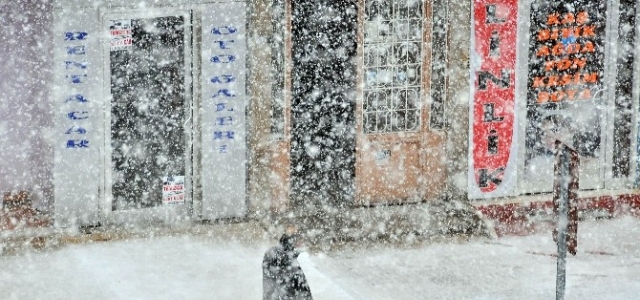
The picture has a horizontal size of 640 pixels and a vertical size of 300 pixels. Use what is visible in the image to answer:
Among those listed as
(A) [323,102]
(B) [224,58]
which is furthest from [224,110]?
(A) [323,102]

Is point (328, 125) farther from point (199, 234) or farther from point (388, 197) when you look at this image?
point (199, 234)

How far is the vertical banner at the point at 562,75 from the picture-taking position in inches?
565

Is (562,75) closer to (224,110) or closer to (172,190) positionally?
(224,110)

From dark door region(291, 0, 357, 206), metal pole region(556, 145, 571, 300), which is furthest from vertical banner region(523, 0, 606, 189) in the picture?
metal pole region(556, 145, 571, 300)

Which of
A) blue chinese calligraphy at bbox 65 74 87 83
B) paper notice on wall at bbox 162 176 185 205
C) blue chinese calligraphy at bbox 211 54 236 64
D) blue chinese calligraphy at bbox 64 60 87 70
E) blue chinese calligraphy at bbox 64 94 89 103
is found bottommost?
paper notice on wall at bbox 162 176 185 205

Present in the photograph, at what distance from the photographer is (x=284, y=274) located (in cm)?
938

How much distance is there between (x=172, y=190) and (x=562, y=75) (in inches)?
198

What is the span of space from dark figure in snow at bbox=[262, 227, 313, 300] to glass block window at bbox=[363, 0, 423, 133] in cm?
479

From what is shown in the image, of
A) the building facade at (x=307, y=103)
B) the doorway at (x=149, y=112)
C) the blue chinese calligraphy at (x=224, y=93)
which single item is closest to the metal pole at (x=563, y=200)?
the building facade at (x=307, y=103)

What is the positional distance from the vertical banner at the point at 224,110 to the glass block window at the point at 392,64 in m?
1.57

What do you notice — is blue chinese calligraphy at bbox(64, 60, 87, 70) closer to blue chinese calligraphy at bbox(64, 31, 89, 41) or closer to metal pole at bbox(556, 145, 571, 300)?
blue chinese calligraphy at bbox(64, 31, 89, 41)

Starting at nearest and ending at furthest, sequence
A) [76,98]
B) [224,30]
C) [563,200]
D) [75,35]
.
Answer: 1. [563,200]
2. [75,35]
3. [76,98]
4. [224,30]

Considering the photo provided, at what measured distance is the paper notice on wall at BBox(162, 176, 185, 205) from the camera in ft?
43.9

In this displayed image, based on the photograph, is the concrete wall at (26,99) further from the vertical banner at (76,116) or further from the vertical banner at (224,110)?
the vertical banner at (224,110)
